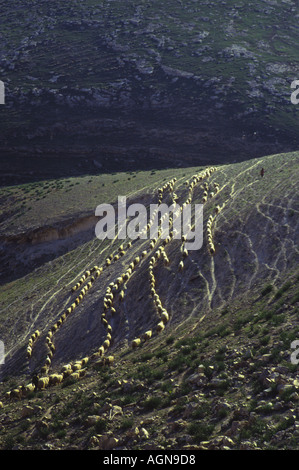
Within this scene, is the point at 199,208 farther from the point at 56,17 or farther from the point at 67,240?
the point at 56,17

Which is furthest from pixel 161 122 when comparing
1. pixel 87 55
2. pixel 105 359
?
pixel 105 359

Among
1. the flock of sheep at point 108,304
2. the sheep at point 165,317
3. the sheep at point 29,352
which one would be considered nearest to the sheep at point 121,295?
the flock of sheep at point 108,304

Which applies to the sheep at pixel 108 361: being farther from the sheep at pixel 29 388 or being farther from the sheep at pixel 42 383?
the sheep at pixel 29 388

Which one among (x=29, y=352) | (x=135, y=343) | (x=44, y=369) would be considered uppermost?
(x=135, y=343)

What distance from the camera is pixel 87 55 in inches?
3765

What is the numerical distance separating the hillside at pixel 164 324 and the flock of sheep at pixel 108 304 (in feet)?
0.35

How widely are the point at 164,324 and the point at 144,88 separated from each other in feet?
216

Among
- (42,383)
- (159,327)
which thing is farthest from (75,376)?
(159,327)

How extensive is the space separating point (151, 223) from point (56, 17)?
74.5 meters

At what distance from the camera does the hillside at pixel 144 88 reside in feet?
262

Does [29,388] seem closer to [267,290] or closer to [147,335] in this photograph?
[147,335]

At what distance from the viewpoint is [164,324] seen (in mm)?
27875
